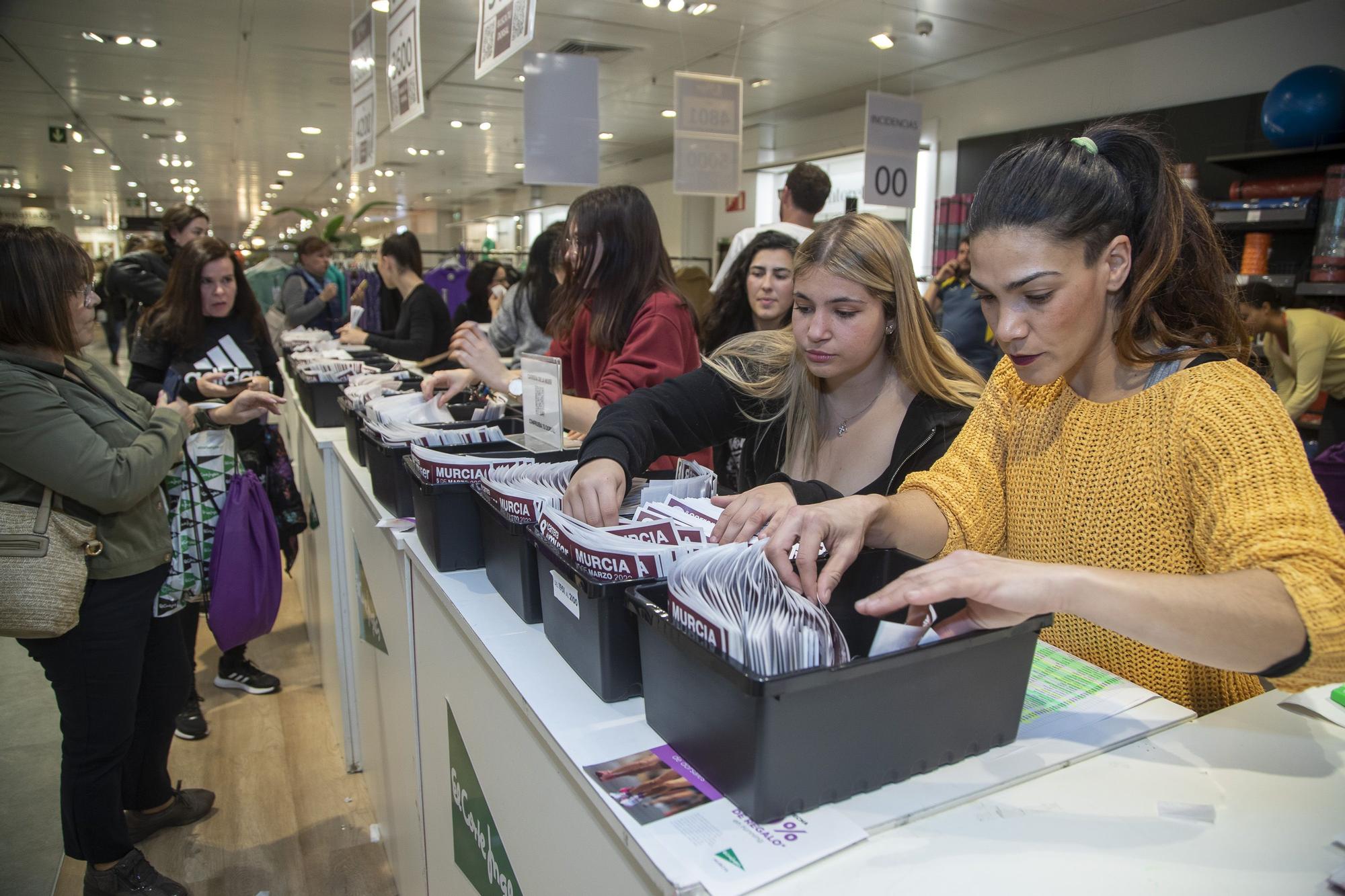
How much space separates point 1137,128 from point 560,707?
3.44 feet

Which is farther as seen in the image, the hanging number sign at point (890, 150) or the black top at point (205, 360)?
the hanging number sign at point (890, 150)

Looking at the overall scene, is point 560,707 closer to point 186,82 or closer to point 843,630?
point 843,630

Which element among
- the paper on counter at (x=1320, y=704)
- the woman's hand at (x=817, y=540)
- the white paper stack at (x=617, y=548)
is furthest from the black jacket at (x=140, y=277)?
the paper on counter at (x=1320, y=704)

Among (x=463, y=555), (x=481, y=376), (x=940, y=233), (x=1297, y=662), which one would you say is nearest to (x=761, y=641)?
(x=1297, y=662)

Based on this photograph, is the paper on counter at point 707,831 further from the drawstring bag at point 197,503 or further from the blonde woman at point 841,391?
the drawstring bag at point 197,503

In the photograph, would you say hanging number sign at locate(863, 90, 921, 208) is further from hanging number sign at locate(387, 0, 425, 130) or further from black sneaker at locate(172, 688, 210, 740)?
black sneaker at locate(172, 688, 210, 740)

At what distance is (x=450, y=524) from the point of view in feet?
4.85

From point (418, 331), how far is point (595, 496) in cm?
366

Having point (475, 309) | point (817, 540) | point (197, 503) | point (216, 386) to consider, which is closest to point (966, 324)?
point (216, 386)

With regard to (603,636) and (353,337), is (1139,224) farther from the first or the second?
(353,337)

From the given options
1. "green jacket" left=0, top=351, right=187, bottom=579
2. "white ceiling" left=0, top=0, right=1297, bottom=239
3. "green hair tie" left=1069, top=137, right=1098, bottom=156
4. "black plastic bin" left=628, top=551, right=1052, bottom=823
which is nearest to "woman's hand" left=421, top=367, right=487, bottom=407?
"green jacket" left=0, top=351, right=187, bottom=579

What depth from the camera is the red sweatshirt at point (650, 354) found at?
215 centimetres

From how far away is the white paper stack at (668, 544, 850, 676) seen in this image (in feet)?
2.47

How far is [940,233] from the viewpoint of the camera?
801 centimetres
